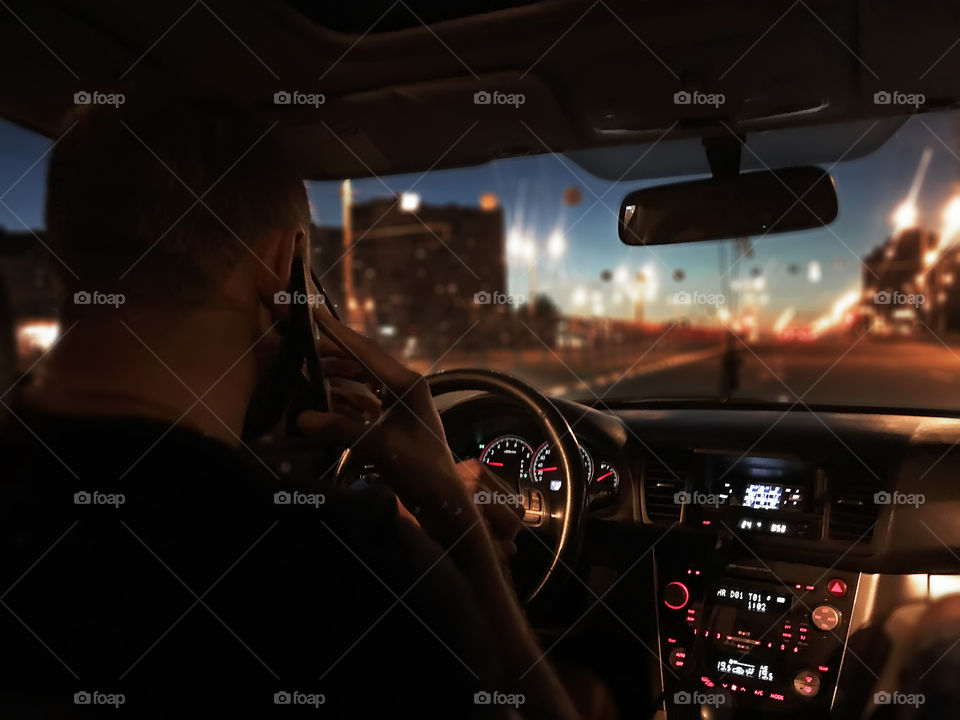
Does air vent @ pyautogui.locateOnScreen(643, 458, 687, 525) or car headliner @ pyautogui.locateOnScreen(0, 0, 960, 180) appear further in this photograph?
air vent @ pyautogui.locateOnScreen(643, 458, 687, 525)

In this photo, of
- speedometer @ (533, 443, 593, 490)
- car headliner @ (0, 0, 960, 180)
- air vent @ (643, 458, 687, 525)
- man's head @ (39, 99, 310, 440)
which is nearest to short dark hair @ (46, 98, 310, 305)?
man's head @ (39, 99, 310, 440)

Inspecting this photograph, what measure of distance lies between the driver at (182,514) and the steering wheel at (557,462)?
1.20 metres

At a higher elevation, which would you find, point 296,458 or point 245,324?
point 245,324

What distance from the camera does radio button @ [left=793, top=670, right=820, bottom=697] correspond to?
119 inches

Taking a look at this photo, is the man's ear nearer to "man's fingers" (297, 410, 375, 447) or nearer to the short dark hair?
the short dark hair

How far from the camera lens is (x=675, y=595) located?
3.36 m

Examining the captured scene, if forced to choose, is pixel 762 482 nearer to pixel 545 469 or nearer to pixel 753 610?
pixel 753 610

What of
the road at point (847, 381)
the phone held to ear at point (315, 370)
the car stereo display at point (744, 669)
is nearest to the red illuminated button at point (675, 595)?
the car stereo display at point (744, 669)

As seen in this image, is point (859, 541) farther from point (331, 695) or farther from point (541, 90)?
point (331, 695)

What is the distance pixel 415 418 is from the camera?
1562 mm

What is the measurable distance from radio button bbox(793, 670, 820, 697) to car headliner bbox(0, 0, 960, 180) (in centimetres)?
189

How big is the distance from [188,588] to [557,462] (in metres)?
1.69

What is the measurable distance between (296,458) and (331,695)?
713 mm

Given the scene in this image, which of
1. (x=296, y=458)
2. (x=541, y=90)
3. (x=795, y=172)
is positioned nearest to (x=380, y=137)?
(x=541, y=90)
